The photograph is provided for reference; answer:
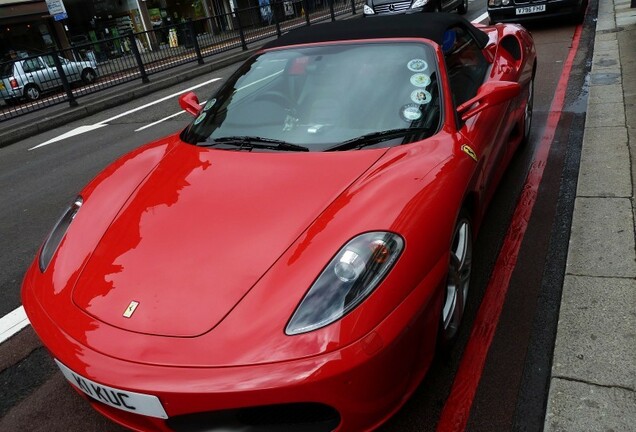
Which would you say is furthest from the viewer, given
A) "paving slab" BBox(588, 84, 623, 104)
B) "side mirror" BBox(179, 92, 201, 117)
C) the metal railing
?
the metal railing

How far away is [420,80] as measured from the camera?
2.68m

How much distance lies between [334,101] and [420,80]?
0.47 meters

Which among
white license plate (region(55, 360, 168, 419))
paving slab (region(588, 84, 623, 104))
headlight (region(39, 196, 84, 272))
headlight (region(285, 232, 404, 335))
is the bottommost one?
paving slab (region(588, 84, 623, 104))

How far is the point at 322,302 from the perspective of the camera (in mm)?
1643

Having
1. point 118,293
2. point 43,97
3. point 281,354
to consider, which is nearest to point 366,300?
point 281,354

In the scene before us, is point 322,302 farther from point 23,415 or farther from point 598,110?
point 598,110

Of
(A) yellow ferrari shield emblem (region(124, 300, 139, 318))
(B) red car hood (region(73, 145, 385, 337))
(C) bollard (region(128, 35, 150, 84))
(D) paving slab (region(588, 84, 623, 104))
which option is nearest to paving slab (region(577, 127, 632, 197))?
(D) paving slab (region(588, 84, 623, 104))

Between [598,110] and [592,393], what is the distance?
4216 mm

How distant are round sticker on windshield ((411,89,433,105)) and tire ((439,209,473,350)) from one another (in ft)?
2.06

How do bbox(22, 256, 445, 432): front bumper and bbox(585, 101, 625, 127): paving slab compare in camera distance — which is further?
bbox(585, 101, 625, 127): paving slab

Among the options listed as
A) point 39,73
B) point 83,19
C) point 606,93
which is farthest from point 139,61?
point 83,19

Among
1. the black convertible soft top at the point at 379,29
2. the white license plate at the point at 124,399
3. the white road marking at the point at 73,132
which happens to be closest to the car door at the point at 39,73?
the white road marking at the point at 73,132

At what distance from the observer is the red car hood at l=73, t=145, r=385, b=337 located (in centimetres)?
170

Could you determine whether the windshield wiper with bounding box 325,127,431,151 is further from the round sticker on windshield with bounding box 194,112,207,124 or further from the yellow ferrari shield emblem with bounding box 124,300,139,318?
the yellow ferrari shield emblem with bounding box 124,300,139,318
